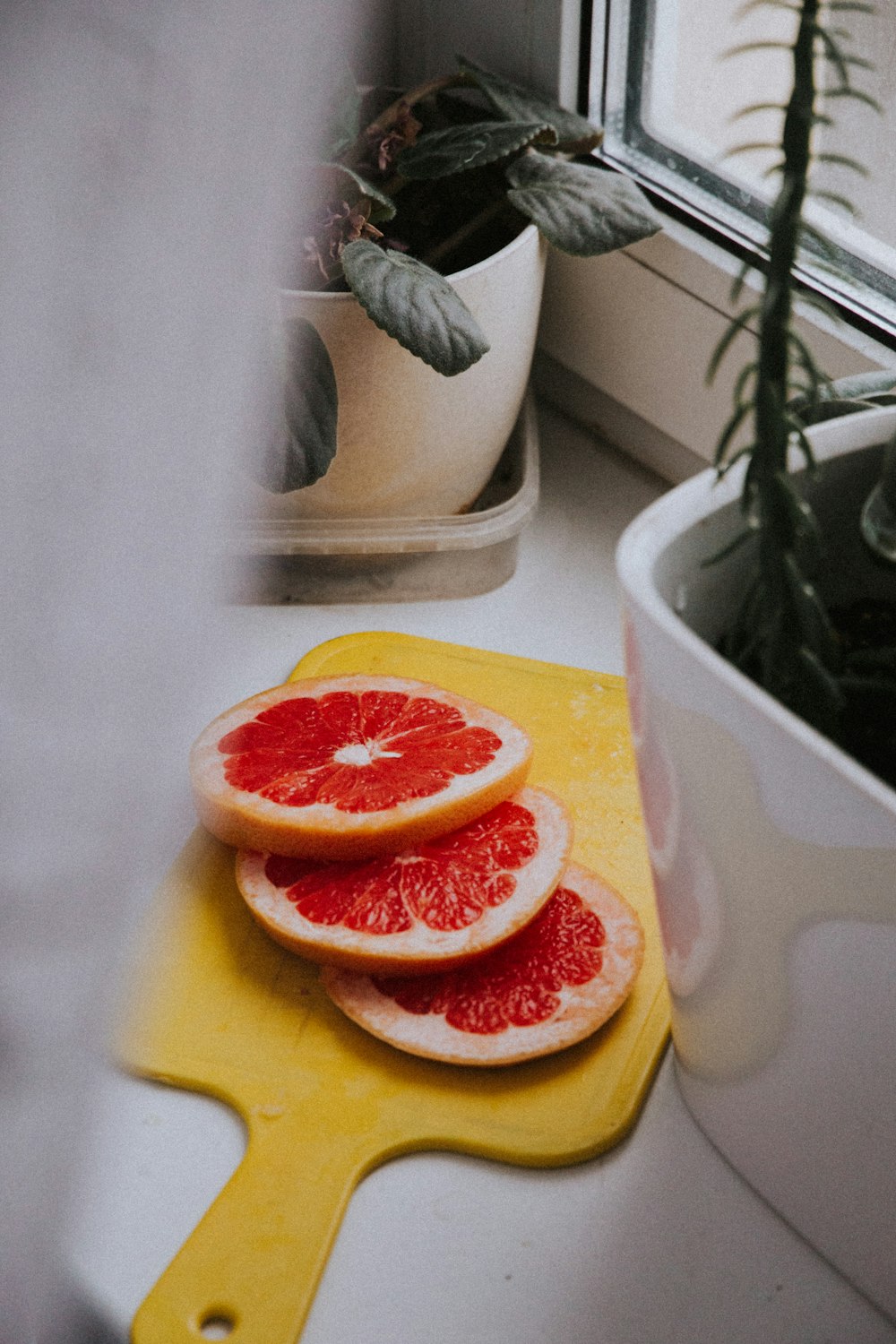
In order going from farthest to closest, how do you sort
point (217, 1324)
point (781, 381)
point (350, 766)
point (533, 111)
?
point (533, 111) → point (350, 766) → point (217, 1324) → point (781, 381)

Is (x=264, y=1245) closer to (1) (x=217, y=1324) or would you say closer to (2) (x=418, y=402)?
(1) (x=217, y=1324)

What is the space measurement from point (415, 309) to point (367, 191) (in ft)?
0.23

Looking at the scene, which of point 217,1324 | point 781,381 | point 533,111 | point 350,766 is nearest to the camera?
point 781,381

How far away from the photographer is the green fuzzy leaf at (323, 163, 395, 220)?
0.53m

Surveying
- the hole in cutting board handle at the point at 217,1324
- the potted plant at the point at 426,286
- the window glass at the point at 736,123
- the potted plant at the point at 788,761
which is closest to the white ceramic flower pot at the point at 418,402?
the potted plant at the point at 426,286

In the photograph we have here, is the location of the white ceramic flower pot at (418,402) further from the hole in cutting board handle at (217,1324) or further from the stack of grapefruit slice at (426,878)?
the hole in cutting board handle at (217,1324)

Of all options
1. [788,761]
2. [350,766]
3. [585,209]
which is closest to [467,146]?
[585,209]

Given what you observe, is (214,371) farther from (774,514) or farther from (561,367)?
(561,367)

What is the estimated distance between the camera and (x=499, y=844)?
48 cm

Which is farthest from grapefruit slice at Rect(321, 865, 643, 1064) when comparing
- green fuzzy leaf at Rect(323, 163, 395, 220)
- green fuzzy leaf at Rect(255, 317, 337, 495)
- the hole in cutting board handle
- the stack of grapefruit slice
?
green fuzzy leaf at Rect(323, 163, 395, 220)

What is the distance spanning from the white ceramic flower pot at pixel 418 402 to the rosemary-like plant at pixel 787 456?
0.25 meters

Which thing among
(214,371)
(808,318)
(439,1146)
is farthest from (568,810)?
(214,371)

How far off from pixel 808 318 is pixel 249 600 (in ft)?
1.01

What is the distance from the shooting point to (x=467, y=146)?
0.56 metres
